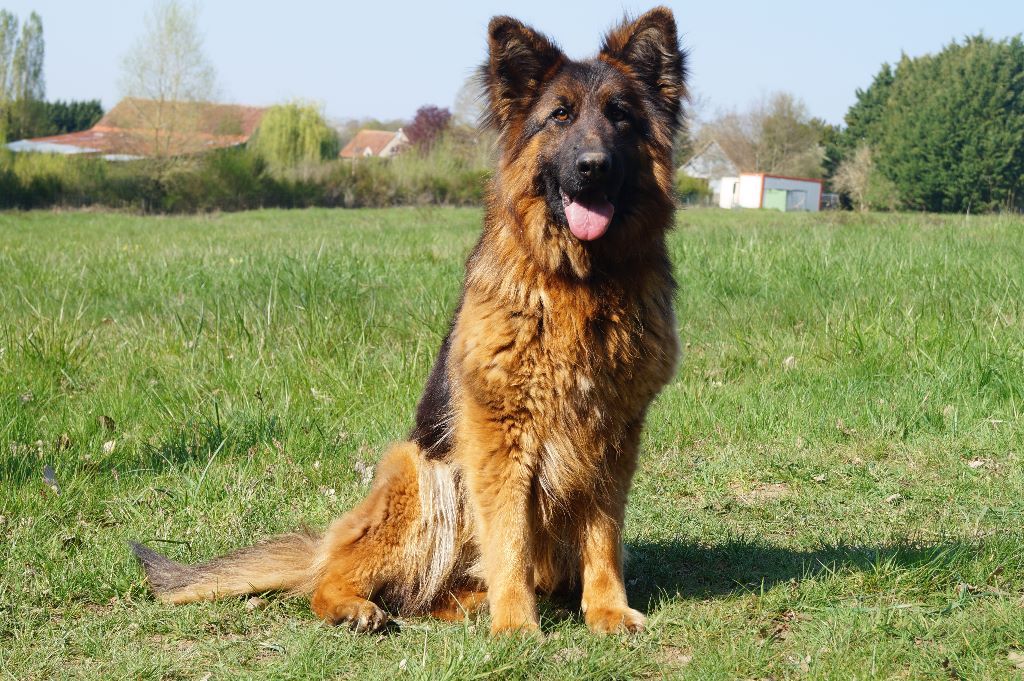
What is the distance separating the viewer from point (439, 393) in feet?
13.0

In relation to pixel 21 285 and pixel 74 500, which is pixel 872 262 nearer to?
pixel 74 500

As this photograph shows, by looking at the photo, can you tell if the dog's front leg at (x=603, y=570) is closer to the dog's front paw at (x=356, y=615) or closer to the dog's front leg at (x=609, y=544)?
the dog's front leg at (x=609, y=544)

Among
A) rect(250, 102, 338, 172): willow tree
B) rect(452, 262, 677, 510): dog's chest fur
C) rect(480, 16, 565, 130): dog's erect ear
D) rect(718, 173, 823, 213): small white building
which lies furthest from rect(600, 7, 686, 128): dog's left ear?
rect(718, 173, 823, 213): small white building

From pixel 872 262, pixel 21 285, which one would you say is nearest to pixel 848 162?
pixel 872 262

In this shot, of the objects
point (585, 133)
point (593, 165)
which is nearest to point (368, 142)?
point (585, 133)

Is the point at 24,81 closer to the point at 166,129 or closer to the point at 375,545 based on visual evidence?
the point at 166,129

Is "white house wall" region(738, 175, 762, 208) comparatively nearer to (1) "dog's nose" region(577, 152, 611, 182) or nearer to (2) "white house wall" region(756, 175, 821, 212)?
(2) "white house wall" region(756, 175, 821, 212)

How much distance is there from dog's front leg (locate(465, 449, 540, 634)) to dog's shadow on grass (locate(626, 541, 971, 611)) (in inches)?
26.1

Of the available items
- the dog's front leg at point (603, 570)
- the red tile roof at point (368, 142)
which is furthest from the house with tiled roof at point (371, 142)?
the dog's front leg at point (603, 570)

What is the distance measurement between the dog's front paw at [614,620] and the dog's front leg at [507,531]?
25cm

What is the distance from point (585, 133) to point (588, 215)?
1.08ft

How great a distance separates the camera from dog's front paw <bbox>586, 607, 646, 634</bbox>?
142 inches

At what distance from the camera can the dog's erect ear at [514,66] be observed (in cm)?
373

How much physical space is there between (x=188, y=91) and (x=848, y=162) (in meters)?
45.6
